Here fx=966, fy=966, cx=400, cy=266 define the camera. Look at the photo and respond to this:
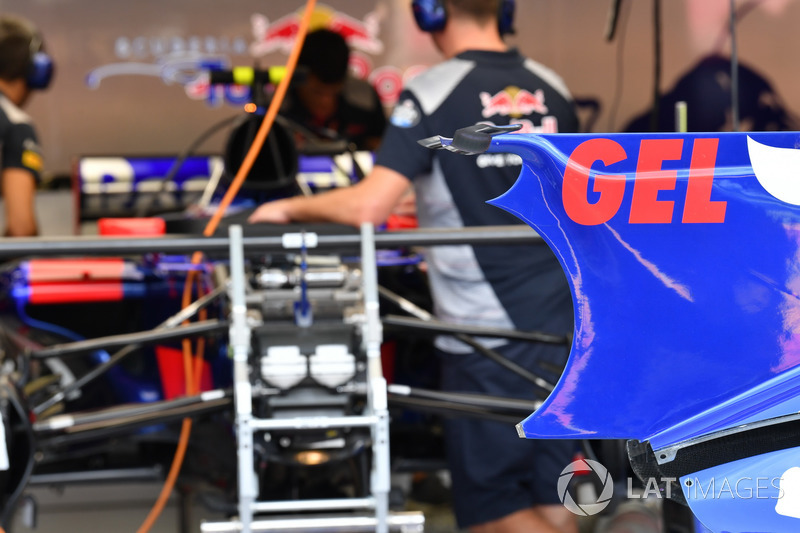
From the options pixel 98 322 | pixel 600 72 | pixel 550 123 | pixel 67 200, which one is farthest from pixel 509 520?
pixel 600 72

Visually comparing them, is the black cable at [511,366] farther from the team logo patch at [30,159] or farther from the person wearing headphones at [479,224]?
the team logo patch at [30,159]

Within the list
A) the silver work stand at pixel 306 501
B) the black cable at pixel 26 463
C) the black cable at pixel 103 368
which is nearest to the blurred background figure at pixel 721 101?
the black cable at pixel 103 368

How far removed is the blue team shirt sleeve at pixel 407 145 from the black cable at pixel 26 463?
98 centimetres

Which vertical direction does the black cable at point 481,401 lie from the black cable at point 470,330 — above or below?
below

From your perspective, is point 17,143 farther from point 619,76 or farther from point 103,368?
point 619,76

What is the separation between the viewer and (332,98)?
5.09 meters

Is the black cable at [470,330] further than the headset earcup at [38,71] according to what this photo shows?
No

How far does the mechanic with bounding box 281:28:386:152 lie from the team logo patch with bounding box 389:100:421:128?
2.52 m

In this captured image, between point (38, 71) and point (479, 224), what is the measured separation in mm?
2257

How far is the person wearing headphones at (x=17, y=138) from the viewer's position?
361cm

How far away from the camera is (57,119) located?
5.76 m

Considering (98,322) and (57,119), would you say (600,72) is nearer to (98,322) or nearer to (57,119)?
(57,119)

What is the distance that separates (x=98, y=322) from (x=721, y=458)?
2.35 metres

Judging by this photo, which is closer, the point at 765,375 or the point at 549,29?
the point at 765,375
